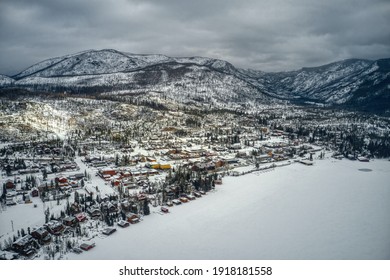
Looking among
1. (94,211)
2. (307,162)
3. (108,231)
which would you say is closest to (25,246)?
(108,231)

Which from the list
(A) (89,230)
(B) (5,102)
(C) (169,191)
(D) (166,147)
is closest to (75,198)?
(A) (89,230)

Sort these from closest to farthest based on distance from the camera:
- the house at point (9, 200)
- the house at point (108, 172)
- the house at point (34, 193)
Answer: the house at point (9, 200) < the house at point (34, 193) < the house at point (108, 172)

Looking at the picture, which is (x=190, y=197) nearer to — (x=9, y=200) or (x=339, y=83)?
(x=9, y=200)

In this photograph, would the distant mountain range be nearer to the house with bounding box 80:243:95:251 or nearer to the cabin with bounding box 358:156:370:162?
the cabin with bounding box 358:156:370:162

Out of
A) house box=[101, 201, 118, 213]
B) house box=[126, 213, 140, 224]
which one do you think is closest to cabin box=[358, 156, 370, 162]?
house box=[126, 213, 140, 224]

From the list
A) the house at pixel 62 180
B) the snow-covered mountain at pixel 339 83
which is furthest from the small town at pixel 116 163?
the snow-covered mountain at pixel 339 83

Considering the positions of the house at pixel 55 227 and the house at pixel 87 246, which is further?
the house at pixel 55 227

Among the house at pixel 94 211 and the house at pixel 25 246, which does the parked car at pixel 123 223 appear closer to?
the house at pixel 94 211
